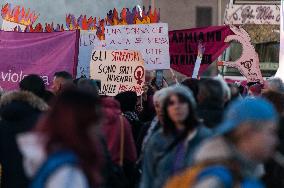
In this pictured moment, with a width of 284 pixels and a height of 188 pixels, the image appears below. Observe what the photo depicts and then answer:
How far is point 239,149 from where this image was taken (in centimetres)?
331

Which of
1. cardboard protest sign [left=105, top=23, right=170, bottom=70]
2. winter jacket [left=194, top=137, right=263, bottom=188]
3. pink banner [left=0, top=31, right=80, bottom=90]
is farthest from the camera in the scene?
pink banner [left=0, top=31, right=80, bottom=90]

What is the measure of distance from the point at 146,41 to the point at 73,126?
9.18 meters

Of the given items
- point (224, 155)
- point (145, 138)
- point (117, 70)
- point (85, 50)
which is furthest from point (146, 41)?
point (224, 155)

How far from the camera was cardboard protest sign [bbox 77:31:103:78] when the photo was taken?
44.2 feet

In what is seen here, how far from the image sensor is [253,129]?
333 cm

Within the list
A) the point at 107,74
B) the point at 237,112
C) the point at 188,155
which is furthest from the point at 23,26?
the point at 237,112

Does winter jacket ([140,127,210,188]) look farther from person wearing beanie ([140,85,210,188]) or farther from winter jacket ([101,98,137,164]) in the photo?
winter jacket ([101,98,137,164])

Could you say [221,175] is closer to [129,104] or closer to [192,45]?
[129,104]

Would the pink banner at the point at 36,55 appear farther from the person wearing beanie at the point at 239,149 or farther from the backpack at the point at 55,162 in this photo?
the person wearing beanie at the point at 239,149

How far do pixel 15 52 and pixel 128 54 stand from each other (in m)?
2.07

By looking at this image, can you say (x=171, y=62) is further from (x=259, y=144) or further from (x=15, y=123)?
(x=259, y=144)

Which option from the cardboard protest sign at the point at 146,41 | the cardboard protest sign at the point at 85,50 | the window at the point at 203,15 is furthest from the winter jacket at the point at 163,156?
the window at the point at 203,15

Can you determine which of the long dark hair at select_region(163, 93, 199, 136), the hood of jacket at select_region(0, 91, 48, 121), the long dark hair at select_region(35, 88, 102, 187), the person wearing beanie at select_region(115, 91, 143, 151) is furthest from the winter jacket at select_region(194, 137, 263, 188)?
the person wearing beanie at select_region(115, 91, 143, 151)

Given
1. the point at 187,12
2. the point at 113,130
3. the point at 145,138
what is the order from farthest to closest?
the point at 187,12 < the point at 113,130 < the point at 145,138
